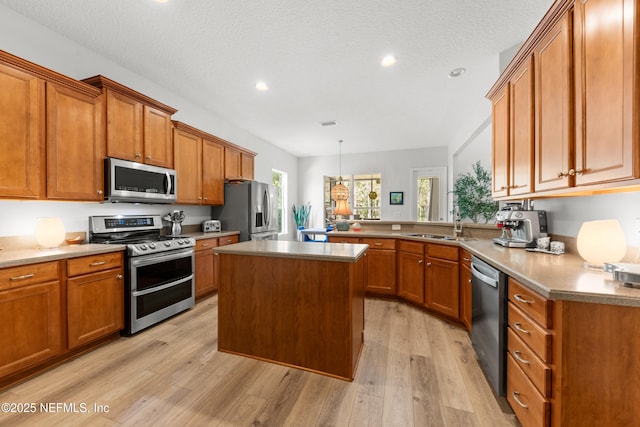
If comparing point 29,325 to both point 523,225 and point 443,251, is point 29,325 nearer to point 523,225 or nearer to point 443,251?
point 443,251

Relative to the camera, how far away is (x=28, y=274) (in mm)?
1839

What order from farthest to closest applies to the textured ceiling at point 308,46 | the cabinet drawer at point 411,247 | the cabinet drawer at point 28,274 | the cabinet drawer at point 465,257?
the cabinet drawer at point 411,247
the cabinet drawer at point 465,257
the textured ceiling at point 308,46
the cabinet drawer at point 28,274

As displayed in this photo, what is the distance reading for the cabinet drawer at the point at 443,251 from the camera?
2733 millimetres

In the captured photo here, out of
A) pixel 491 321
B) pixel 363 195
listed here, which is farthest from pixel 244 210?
pixel 363 195

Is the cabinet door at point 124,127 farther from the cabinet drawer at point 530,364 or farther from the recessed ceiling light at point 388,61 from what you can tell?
the cabinet drawer at point 530,364

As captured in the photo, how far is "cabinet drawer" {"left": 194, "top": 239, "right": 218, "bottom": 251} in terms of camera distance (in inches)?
135

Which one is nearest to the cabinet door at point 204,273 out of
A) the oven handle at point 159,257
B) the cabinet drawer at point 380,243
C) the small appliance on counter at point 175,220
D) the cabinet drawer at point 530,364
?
the oven handle at point 159,257

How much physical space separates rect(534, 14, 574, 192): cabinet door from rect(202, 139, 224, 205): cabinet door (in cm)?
382

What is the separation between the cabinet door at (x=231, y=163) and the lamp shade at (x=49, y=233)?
2288mm

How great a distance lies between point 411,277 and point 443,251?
23.7 inches

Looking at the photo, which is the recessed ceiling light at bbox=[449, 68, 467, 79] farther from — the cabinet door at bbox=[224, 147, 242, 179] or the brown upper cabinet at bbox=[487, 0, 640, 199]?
the cabinet door at bbox=[224, 147, 242, 179]

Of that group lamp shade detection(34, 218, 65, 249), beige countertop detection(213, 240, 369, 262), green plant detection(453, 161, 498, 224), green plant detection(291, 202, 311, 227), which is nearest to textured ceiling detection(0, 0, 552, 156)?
green plant detection(453, 161, 498, 224)

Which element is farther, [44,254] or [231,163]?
[231,163]

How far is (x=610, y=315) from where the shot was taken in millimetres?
1059
